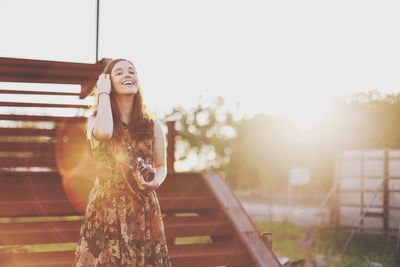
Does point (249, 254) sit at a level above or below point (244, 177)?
above

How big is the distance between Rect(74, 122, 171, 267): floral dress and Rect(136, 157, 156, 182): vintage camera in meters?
0.08

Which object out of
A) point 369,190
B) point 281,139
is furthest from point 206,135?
point 369,190

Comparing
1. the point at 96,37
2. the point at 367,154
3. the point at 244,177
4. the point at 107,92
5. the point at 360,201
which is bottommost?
the point at 244,177

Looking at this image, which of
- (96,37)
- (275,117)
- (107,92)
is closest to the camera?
(107,92)

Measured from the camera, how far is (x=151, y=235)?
12.0 feet

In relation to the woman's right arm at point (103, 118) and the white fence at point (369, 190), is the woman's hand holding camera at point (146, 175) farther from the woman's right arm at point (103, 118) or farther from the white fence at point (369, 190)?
the white fence at point (369, 190)

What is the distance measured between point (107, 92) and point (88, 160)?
9.50 feet

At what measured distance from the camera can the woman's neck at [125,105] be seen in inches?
145

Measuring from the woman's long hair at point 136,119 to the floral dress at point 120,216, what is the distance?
4 cm

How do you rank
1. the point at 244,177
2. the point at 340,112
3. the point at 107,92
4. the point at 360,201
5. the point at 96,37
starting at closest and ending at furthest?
the point at 107,92
the point at 96,37
the point at 360,201
the point at 340,112
the point at 244,177

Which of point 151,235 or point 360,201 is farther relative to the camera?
point 360,201

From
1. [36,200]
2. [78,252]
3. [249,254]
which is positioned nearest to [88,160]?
[36,200]

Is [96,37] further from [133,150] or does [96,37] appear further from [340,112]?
[340,112]

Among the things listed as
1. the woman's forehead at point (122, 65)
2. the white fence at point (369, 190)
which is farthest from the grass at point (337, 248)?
the woman's forehead at point (122, 65)
